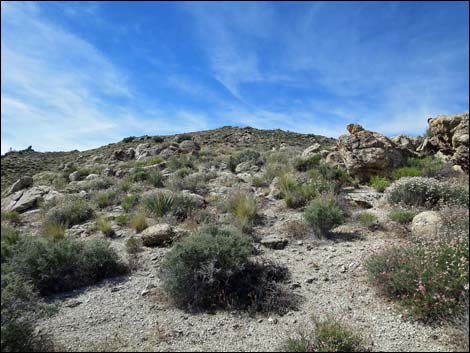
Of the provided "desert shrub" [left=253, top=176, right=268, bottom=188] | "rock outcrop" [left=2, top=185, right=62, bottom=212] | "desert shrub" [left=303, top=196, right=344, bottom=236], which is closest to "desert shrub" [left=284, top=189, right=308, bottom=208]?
"desert shrub" [left=303, top=196, right=344, bottom=236]

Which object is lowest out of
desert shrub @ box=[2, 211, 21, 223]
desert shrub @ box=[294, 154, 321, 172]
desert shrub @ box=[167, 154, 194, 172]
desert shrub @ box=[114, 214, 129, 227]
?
desert shrub @ box=[114, 214, 129, 227]

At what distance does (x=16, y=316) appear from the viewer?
343cm

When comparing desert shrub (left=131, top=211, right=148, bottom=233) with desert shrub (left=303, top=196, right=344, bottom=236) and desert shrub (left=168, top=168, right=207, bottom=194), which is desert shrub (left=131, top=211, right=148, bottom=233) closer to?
desert shrub (left=168, top=168, right=207, bottom=194)

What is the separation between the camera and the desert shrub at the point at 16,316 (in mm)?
3242

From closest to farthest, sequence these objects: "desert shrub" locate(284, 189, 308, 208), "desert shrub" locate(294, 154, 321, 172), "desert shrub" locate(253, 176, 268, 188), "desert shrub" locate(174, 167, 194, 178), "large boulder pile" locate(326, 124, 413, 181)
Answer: "desert shrub" locate(284, 189, 308, 208)
"large boulder pile" locate(326, 124, 413, 181)
"desert shrub" locate(253, 176, 268, 188)
"desert shrub" locate(294, 154, 321, 172)
"desert shrub" locate(174, 167, 194, 178)

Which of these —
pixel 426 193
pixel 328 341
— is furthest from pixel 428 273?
pixel 426 193

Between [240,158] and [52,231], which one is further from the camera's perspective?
[240,158]

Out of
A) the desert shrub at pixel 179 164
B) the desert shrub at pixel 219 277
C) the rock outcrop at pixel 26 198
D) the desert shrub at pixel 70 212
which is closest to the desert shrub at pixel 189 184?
the desert shrub at pixel 179 164

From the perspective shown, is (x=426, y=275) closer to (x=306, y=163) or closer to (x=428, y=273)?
(x=428, y=273)

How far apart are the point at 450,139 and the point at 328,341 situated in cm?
908

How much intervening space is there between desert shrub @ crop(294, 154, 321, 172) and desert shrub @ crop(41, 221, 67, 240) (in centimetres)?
808

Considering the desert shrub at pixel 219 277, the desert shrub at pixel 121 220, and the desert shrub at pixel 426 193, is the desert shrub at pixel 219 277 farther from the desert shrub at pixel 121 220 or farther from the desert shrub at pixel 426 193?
the desert shrub at pixel 426 193

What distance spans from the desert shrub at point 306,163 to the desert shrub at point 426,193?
3866mm

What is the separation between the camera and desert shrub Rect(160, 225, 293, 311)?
14.6ft
